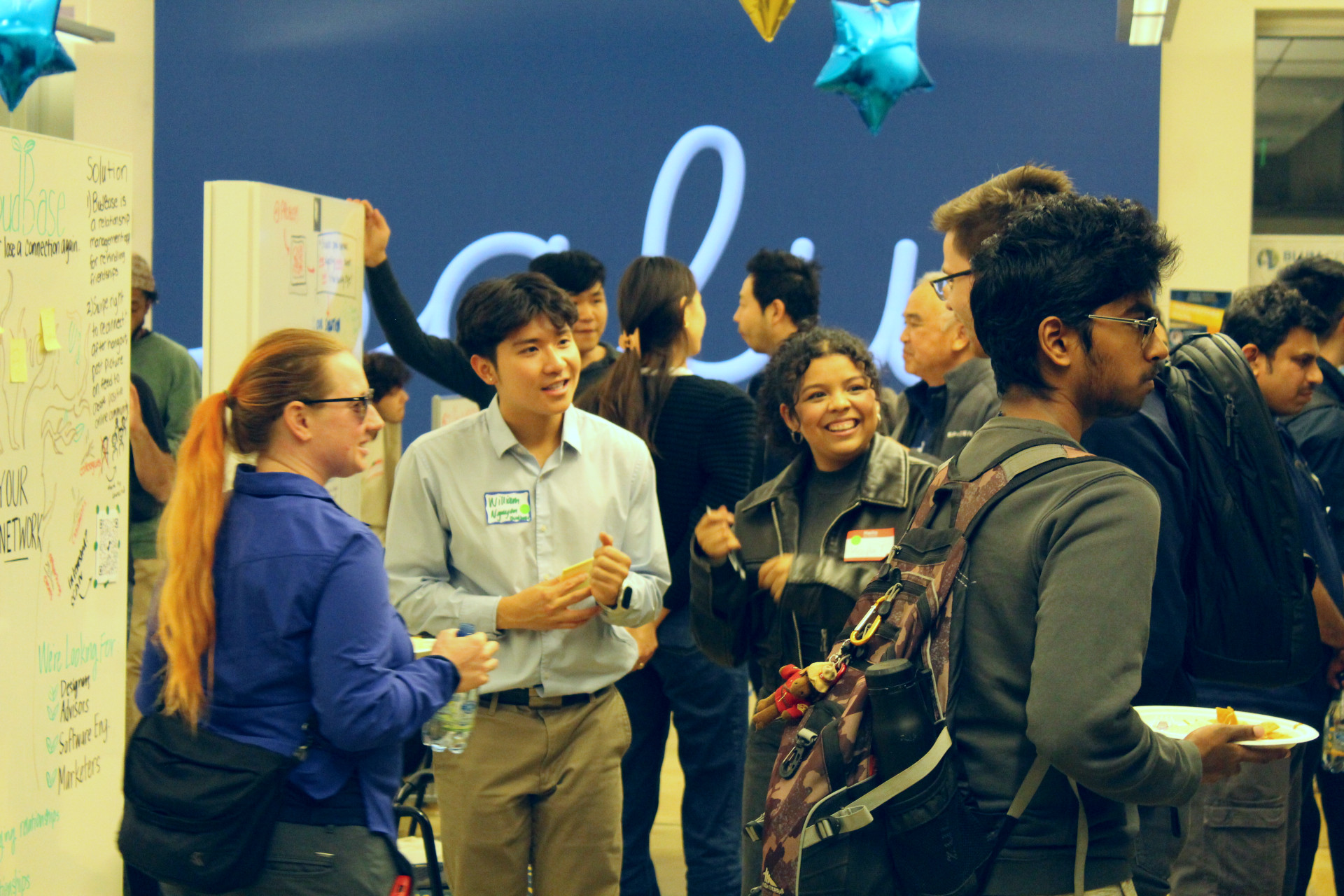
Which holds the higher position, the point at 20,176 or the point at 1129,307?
the point at 20,176

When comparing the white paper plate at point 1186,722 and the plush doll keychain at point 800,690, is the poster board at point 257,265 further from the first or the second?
the white paper plate at point 1186,722

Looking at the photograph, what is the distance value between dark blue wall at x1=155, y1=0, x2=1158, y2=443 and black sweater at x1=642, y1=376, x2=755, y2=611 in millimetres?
3509

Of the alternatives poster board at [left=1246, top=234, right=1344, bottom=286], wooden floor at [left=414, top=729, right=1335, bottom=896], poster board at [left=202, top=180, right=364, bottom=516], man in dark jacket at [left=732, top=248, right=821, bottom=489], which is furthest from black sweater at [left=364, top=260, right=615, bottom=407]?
poster board at [left=1246, top=234, right=1344, bottom=286]

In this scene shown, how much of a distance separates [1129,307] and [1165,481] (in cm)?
54

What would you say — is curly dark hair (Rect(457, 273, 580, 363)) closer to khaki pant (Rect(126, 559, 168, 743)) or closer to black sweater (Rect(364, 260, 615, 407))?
black sweater (Rect(364, 260, 615, 407))

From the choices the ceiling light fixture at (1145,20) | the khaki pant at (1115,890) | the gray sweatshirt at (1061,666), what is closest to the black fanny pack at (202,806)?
the gray sweatshirt at (1061,666)

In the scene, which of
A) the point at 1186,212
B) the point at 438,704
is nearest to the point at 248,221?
the point at 438,704

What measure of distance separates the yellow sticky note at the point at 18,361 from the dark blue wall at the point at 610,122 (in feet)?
13.2

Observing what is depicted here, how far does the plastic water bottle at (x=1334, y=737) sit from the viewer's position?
2.79 metres

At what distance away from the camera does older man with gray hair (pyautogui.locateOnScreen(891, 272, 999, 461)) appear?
2.97 metres

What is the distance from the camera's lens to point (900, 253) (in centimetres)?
669

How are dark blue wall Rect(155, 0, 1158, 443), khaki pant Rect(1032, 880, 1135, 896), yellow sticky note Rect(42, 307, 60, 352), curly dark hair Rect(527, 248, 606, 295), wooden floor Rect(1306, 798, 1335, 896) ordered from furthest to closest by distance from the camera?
dark blue wall Rect(155, 0, 1158, 443)
wooden floor Rect(1306, 798, 1335, 896)
curly dark hair Rect(527, 248, 606, 295)
yellow sticky note Rect(42, 307, 60, 352)
khaki pant Rect(1032, 880, 1135, 896)

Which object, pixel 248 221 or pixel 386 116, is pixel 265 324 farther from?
pixel 386 116

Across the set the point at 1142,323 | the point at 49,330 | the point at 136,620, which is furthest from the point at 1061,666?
the point at 136,620
